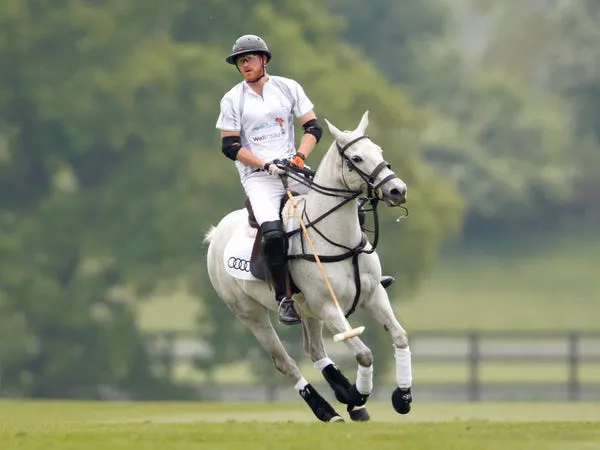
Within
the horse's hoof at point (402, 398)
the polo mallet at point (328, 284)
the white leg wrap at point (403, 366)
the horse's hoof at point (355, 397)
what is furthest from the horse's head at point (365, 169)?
the horse's hoof at point (355, 397)

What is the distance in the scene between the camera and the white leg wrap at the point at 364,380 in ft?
50.0

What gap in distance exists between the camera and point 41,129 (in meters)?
45.0

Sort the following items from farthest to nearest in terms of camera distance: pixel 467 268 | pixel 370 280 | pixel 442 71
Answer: pixel 442 71 → pixel 467 268 → pixel 370 280

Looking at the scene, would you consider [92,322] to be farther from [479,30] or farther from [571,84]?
[479,30]

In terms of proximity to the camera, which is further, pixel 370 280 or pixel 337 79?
pixel 337 79

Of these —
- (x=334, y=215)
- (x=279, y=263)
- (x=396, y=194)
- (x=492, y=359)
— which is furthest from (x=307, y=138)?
(x=492, y=359)

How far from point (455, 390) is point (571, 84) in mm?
25000

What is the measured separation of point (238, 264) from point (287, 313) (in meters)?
0.94

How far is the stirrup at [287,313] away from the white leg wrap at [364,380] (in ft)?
2.19

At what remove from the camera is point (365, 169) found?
1483 cm

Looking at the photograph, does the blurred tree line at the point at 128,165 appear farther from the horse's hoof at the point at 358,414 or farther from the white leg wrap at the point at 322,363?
the horse's hoof at the point at 358,414

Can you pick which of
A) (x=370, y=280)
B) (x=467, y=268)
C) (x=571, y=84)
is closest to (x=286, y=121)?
(x=370, y=280)

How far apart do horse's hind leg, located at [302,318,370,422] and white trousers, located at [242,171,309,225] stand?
107 centimetres

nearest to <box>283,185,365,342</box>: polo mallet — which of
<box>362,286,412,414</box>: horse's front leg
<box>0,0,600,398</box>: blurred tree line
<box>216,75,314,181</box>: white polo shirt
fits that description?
<box>362,286,412,414</box>: horse's front leg
